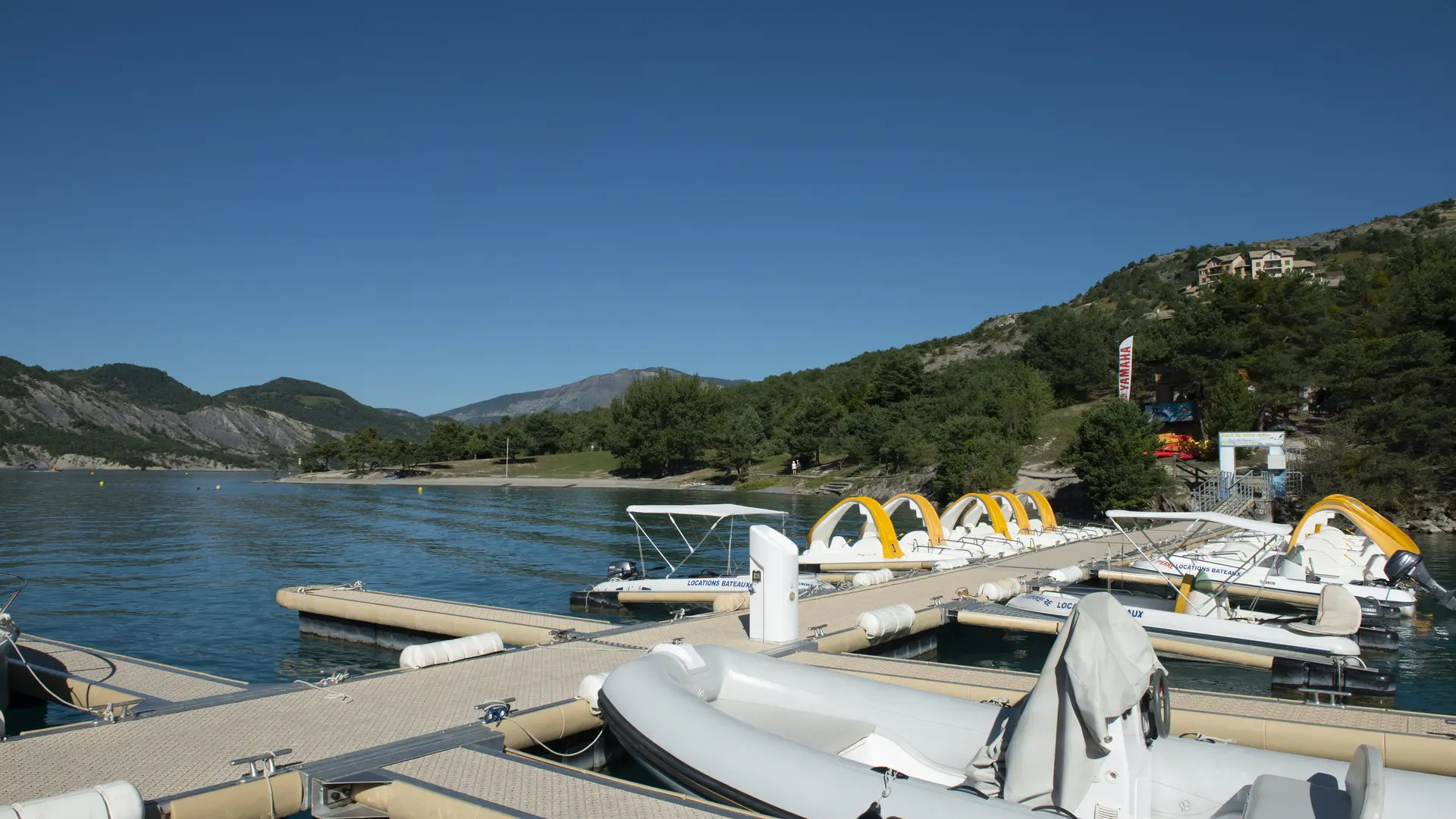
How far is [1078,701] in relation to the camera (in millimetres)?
5816

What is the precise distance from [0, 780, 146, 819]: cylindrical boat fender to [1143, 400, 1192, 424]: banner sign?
66.2 metres

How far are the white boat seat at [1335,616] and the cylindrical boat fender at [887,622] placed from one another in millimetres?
6460

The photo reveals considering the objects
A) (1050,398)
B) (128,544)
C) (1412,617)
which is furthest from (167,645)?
(1050,398)

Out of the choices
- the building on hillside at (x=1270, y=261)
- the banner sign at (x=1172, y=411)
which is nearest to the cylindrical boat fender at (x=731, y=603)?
the banner sign at (x=1172, y=411)

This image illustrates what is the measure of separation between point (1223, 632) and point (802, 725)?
424 inches

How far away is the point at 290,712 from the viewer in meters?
8.83

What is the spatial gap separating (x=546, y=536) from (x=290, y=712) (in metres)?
31.5

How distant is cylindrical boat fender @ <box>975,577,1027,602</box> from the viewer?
1822 cm

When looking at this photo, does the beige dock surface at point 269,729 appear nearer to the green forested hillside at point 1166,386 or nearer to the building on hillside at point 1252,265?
the green forested hillside at point 1166,386

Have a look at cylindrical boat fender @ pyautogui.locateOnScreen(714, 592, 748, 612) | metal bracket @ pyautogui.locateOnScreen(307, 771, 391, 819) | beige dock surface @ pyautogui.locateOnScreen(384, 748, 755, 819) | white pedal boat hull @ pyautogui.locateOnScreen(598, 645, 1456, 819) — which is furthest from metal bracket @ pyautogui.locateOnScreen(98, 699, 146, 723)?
cylindrical boat fender @ pyautogui.locateOnScreen(714, 592, 748, 612)

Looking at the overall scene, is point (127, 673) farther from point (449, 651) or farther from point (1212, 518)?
point (1212, 518)

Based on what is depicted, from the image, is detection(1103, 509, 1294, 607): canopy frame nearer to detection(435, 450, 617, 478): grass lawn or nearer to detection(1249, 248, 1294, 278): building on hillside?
detection(435, 450, 617, 478): grass lawn

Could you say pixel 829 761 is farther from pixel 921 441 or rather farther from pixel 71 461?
pixel 71 461

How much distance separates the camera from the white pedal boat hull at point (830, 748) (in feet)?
19.0
